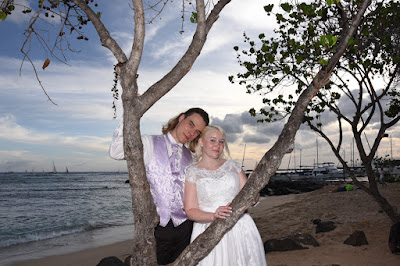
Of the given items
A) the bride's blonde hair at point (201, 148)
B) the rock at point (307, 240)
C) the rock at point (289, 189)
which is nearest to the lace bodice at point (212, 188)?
the bride's blonde hair at point (201, 148)

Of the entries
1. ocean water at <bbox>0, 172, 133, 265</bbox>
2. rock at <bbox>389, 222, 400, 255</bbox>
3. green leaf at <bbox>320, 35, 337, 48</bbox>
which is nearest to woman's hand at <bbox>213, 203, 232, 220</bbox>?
green leaf at <bbox>320, 35, 337, 48</bbox>

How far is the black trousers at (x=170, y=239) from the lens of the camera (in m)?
3.54

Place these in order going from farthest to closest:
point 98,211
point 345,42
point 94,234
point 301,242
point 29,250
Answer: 1. point 98,211
2. point 94,234
3. point 29,250
4. point 301,242
5. point 345,42

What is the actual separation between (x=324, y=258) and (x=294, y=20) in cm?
584

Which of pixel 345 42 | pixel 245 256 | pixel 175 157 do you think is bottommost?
pixel 245 256

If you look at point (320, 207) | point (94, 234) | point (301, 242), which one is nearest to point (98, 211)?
point (94, 234)

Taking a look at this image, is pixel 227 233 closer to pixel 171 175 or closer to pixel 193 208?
pixel 193 208

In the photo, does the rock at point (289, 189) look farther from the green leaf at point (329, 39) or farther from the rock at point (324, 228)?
the green leaf at point (329, 39)

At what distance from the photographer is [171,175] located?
11.7 feet

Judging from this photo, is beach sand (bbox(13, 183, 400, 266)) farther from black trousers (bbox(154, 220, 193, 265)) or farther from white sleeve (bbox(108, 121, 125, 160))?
white sleeve (bbox(108, 121, 125, 160))

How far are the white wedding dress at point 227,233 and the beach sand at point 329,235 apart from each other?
4088mm

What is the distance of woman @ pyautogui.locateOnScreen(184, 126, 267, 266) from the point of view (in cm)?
345

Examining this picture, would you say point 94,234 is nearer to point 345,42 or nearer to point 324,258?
point 324,258

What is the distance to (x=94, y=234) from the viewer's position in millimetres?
15742
